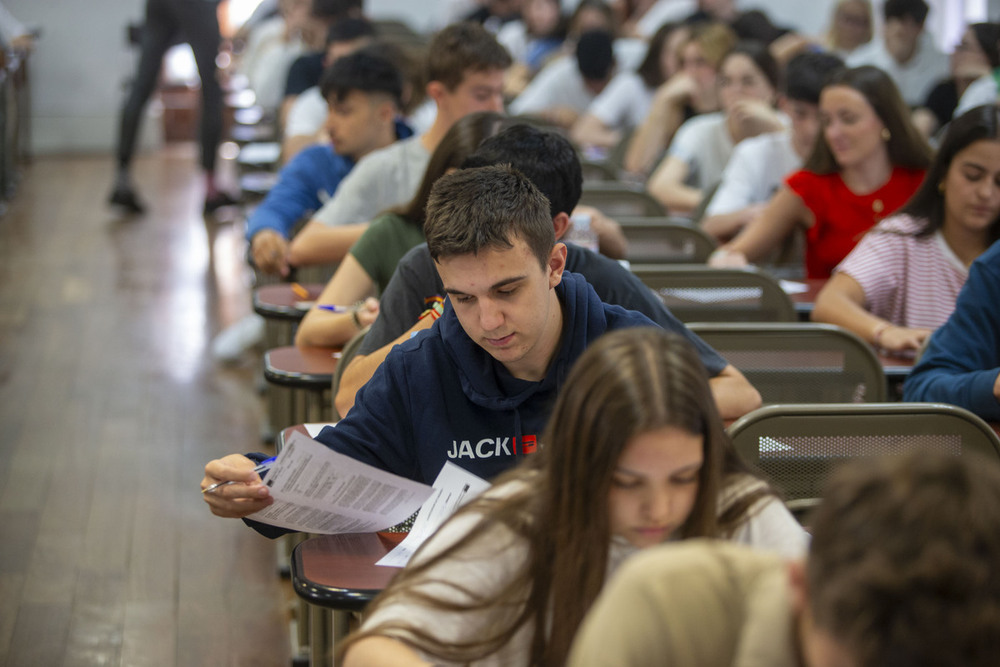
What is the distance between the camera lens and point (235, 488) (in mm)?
1547

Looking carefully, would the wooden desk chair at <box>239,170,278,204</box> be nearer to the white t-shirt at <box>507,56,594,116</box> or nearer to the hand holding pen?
the white t-shirt at <box>507,56,594,116</box>

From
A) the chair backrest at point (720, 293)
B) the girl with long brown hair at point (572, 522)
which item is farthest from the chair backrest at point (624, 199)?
the girl with long brown hair at point (572, 522)

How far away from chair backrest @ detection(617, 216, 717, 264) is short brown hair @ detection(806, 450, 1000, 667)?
9.26ft

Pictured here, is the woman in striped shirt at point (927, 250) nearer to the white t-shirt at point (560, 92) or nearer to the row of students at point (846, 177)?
the row of students at point (846, 177)

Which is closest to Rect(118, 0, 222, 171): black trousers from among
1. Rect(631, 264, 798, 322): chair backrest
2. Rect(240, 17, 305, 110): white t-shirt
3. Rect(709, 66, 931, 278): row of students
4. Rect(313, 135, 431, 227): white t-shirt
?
Rect(240, 17, 305, 110): white t-shirt

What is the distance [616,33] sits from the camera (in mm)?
8547

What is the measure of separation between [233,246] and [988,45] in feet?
14.0

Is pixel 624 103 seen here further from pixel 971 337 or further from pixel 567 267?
pixel 567 267

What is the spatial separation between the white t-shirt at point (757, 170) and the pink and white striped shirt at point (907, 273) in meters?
1.36

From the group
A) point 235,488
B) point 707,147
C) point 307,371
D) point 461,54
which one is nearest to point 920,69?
point 707,147

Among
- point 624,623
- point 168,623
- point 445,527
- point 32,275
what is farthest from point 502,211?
point 32,275

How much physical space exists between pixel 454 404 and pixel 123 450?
8.27 ft

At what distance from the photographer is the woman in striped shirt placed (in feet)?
8.80

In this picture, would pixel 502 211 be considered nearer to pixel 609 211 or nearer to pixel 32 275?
pixel 609 211
